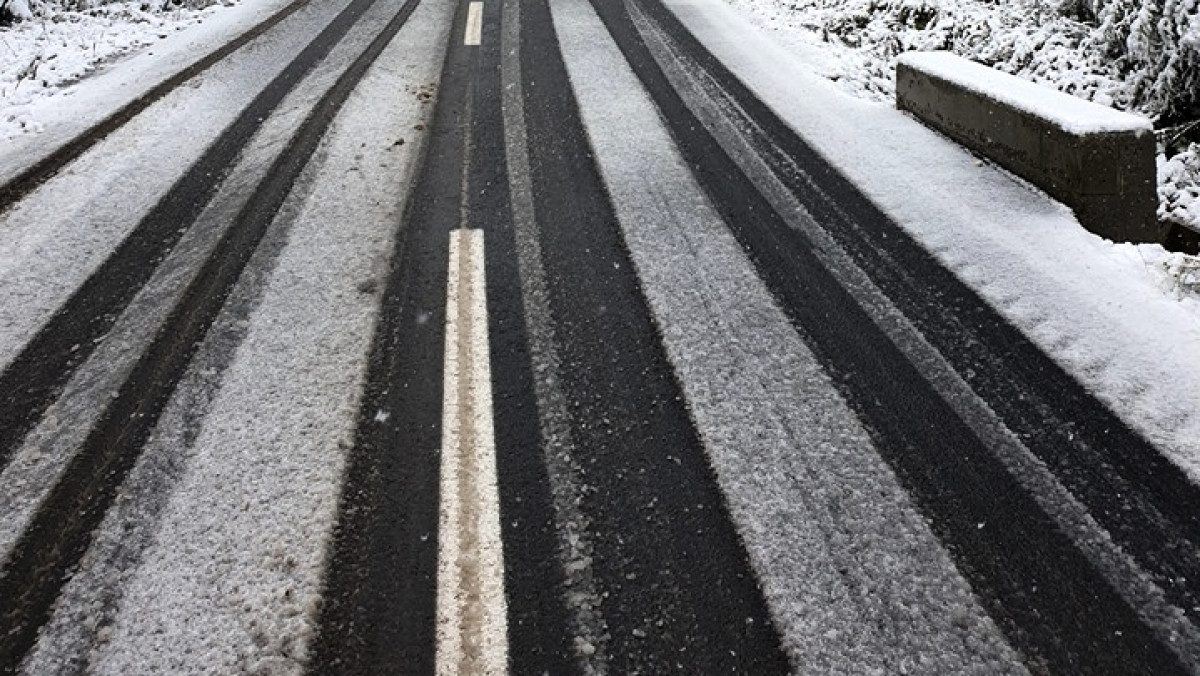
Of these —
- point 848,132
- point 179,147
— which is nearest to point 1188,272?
point 848,132

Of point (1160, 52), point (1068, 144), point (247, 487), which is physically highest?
point (1160, 52)

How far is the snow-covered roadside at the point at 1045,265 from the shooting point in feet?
12.8

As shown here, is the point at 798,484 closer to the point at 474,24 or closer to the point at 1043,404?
the point at 1043,404

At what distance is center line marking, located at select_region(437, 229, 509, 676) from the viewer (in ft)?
8.98

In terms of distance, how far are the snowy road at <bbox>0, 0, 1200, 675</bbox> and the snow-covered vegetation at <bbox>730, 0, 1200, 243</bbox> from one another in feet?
6.10

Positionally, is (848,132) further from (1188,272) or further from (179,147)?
(179,147)

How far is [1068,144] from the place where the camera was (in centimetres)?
548

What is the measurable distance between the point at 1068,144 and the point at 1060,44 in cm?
356

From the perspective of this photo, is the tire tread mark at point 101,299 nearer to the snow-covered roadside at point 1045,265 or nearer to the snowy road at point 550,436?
the snowy road at point 550,436

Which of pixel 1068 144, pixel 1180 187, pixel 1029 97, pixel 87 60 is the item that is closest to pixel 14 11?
pixel 87 60

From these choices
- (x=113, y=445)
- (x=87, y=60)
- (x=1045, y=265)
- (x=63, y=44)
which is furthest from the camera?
(x=63, y=44)

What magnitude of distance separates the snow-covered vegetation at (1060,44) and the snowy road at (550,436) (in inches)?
73.2

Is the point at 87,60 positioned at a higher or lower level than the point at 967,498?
higher

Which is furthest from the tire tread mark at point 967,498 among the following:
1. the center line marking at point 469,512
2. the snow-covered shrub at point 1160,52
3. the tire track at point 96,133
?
the tire track at point 96,133
